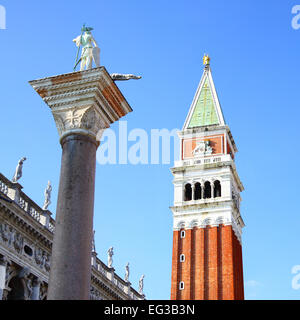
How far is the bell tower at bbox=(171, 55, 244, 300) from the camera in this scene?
5012 centimetres

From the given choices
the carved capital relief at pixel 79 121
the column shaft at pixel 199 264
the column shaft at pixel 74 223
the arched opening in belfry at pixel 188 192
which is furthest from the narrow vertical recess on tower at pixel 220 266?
the column shaft at pixel 74 223

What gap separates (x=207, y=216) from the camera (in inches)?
2037

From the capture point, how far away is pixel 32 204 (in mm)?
24453

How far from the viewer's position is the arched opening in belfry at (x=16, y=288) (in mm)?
23156

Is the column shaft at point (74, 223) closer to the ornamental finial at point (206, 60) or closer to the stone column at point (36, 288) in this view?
the stone column at point (36, 288)

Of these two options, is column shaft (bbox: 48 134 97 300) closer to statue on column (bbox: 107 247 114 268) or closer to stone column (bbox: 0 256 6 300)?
stone column (bbox: 0 256 6 300)

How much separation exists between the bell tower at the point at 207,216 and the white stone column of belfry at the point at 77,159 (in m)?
41.5

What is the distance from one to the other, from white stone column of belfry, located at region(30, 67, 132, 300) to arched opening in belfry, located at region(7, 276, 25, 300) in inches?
586

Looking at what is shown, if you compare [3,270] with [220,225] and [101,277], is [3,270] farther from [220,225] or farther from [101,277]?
[220,225]

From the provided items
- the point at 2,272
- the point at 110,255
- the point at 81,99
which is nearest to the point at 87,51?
the point at 81,99

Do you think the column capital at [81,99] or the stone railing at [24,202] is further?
the stone railing at [24,202]

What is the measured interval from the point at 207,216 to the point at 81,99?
43.1 meters
